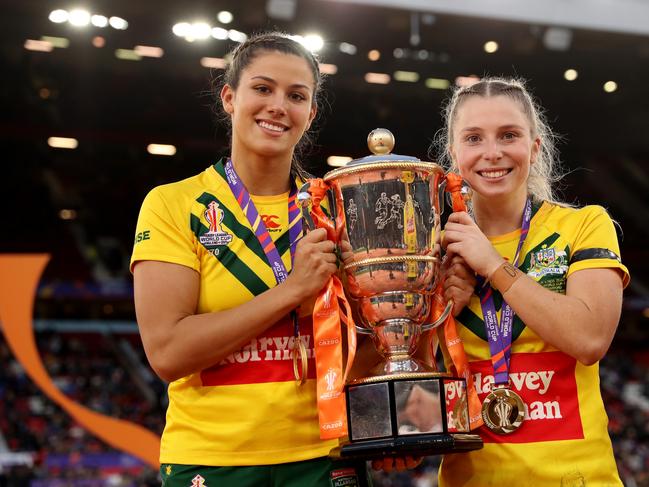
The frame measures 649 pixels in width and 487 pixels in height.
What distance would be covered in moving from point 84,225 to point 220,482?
55.1 feet

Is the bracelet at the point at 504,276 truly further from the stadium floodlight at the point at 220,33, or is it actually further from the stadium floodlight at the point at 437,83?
the stadium floodlight at the point at 437,83

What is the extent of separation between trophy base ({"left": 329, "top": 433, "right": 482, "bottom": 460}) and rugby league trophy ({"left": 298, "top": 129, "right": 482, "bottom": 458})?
1cm

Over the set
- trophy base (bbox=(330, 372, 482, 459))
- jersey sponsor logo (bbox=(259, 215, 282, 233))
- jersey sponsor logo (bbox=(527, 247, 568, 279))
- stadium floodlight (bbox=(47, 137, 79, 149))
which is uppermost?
stadium floodlight (bbox=(47, 137, 79, 149))

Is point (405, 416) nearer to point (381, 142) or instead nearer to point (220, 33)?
point (381, 142)

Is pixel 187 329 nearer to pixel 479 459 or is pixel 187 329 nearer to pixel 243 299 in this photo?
pixel 243 299

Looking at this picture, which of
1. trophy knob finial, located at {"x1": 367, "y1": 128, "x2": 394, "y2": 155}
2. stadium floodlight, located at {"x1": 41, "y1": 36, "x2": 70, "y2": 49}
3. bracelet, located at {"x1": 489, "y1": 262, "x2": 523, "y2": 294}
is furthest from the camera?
stadium floodlight, located at {"x1": 41, "y1": 36, "x2": 70, "y2": 49}

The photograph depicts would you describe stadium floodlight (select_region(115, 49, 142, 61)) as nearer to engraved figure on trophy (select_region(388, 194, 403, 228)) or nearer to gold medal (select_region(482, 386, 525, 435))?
engraved figure on trophy (select_region(388, 194, 403, 228))

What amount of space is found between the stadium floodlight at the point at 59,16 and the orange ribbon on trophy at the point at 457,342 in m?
8.40

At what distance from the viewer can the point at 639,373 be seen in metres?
17.3

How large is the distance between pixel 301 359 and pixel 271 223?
0.31m

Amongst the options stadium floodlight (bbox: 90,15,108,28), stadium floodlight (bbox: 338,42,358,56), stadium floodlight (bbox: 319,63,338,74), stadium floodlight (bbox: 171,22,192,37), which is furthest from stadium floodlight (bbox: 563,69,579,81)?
stadium floodlight (bbox: 90,15,108,28)

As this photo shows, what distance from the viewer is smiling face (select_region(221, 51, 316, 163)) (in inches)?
72.1

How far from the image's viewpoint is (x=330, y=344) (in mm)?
1695

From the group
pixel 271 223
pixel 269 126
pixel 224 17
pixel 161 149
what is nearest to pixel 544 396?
pixel 271 223
